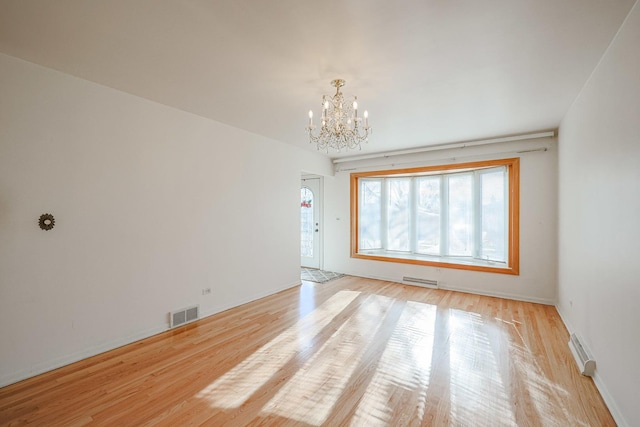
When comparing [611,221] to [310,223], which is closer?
[611,221]

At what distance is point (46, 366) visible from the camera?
7.97 ft

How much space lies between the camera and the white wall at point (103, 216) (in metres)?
2.32

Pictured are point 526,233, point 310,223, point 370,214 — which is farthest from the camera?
point 310,223

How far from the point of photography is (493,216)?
16.2ft

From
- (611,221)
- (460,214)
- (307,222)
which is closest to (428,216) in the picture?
(460,214)

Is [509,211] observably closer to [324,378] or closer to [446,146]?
[446,146]

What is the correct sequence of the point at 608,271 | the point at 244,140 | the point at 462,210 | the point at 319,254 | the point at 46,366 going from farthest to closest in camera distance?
the point at 319,254 < the point at 462,210 < the point at 244,140 < the point at 46,366 < the point at 608,271

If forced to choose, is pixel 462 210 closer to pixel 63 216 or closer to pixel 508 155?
Result: pixel 508 155

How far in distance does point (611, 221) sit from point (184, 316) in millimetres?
4212

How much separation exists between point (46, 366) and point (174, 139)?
248cm

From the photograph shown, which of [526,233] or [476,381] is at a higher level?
[526,233]

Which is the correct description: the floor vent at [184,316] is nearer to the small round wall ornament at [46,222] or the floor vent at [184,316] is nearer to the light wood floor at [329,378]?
the light wood floor at [329,378]

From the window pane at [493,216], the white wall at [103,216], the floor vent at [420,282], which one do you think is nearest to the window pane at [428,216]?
the floor vent at [420,282]

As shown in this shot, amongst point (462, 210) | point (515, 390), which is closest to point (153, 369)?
point (515, 390)
